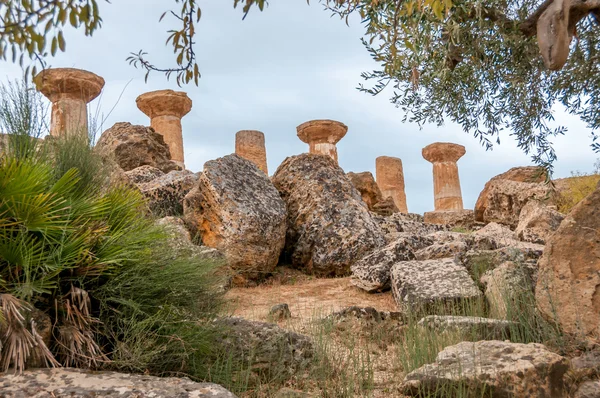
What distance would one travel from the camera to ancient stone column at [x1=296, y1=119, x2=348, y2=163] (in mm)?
19594

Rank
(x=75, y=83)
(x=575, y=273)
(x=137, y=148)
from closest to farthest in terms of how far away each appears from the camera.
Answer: (x=575, y=273) → (x=137, y=148) → (x=75, y=83)

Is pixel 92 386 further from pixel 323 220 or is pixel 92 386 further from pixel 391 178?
pixel 391 178

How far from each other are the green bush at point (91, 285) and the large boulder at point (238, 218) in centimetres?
364

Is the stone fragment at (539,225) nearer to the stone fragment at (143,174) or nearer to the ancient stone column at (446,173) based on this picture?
the stone fragment at (143,174)

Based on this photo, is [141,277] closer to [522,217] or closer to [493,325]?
[493,325]

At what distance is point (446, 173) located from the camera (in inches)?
867

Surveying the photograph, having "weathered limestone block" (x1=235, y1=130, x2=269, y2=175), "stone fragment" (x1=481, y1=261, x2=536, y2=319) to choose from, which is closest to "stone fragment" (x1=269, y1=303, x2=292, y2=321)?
"stone fragment" (x1=481, y1=261, x2=536, y2=319)

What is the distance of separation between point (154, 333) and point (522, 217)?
7537 mm

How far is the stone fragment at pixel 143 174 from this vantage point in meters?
9.20

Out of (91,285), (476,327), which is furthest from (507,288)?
(91,285)

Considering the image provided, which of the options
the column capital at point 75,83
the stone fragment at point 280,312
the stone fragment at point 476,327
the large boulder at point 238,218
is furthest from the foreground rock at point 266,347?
the column capital at point 75,83

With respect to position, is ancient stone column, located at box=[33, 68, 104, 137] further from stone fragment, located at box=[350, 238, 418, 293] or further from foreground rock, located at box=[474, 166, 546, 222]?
stone fragment, located at box=[350, 238, 418, 293]

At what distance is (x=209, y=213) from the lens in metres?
7.66

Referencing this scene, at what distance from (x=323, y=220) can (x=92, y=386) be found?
566 cm
